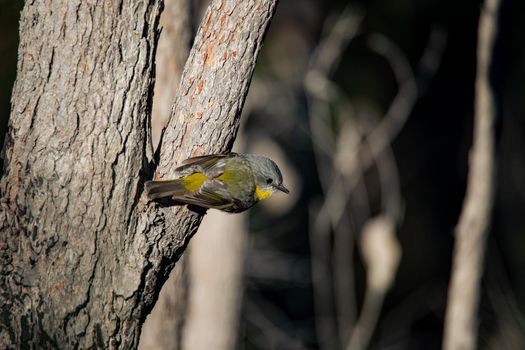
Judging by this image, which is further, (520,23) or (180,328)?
(520,23)

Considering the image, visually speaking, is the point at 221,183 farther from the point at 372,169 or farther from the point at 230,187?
the point at 372,169

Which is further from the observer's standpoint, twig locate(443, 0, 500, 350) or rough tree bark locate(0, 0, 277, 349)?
twig locate(443, 0, 500, 350)

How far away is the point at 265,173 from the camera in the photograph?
184 inches

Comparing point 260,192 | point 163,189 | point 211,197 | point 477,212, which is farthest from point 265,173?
point 477,212

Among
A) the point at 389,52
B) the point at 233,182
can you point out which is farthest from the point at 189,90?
the point at 389,52

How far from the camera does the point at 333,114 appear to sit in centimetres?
1143

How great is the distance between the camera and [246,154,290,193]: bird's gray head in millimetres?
4664

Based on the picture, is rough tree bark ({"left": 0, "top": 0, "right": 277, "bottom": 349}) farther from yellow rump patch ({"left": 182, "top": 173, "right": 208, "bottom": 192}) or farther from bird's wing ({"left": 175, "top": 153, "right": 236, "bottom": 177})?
yellow rump patch ({"left": 182, "top": 173, "right": 208, "bottom": 192})

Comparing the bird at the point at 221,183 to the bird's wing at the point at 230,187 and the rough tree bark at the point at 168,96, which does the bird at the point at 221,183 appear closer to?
the bird's wing at the point at 230,187

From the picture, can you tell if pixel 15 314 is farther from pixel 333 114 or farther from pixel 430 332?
pixel 430 332

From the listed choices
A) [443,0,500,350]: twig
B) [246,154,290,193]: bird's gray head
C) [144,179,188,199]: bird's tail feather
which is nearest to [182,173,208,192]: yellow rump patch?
[144,179,188,199]: bird's tail feather

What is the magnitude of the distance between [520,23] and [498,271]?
13.1 ft

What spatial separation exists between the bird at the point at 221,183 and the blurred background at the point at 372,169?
4.45 meters

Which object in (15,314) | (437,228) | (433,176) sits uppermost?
(433,176)
